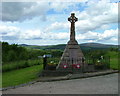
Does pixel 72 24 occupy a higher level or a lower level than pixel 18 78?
higher

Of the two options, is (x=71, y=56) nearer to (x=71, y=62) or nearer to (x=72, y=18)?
(x=71, y=62)

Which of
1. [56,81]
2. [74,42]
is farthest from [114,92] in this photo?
[74,42]

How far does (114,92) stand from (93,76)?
4.38 metres

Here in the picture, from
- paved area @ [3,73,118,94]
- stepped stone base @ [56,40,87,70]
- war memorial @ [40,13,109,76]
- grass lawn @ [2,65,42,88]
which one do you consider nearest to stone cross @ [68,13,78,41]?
war memorial @ [40,13,109,76]

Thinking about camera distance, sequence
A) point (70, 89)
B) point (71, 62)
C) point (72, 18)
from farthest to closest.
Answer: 1. point (72, 18)
2. point (71, 62)
3. point (70, 89)

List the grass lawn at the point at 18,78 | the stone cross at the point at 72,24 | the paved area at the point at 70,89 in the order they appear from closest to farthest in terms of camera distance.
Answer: the paved area at the point at 70,89, the grass lawn at the point at 18,78, the stone cross at the point at 72,24

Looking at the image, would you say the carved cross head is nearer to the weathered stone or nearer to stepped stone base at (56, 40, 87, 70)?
the weathered stone

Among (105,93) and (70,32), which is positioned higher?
(70,32)

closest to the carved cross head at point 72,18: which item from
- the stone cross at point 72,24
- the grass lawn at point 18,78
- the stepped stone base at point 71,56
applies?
the stone cross at point 72,24

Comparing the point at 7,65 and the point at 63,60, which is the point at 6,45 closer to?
the point at 7,65

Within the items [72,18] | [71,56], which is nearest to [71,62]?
[71,56]

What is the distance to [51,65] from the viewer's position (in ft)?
45.8

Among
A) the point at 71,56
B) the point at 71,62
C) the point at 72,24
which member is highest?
the point at 72,24

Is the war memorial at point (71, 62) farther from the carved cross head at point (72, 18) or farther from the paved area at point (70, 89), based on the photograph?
the paved area at point (70, 89)
